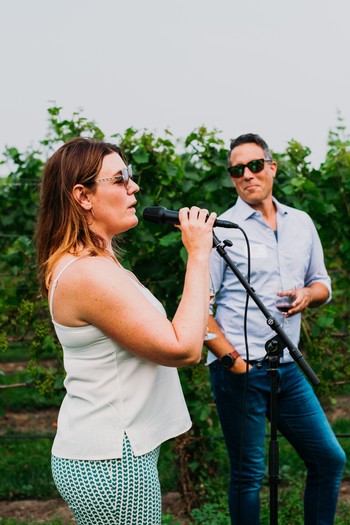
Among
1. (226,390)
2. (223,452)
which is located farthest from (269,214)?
(223,452)

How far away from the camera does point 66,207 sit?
214cm

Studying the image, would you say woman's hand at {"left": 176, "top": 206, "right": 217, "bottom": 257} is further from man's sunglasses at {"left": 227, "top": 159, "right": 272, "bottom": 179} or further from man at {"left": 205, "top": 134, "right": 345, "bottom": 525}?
man's sunglasses at {"left": 227, "top": 159, "right": 272, "bottom": 179}

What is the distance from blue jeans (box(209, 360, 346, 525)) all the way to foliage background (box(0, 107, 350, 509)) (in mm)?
1029

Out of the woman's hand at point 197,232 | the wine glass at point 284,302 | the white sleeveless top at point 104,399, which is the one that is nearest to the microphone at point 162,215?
the woman's hand at point 197,232

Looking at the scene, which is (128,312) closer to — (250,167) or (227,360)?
(227,360)

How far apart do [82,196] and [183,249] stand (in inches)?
83.4

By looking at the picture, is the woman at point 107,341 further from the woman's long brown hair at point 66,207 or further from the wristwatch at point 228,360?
the wristwatch at point 228,360

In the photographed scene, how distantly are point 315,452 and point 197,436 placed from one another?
1.32 meters

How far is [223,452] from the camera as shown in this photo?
16.9 feet

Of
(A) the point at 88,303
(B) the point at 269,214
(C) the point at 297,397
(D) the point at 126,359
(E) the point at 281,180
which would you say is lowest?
(C) the point at 297,397

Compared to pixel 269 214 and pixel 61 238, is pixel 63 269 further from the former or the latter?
pixel 269 214

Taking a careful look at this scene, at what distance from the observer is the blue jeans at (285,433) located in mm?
3305

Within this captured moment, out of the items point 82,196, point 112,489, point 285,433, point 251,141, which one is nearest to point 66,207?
point 82,196

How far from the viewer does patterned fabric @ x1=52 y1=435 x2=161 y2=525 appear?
2.01 metres
